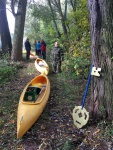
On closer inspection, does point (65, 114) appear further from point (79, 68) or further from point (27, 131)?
point (79, 68)

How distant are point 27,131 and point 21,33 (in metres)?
9.17

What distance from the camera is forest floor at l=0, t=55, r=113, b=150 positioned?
3.91 meters

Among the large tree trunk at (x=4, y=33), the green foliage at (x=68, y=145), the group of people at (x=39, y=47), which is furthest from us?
the group of people at (x=39, y=47)

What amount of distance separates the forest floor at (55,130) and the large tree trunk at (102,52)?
17.5 inches

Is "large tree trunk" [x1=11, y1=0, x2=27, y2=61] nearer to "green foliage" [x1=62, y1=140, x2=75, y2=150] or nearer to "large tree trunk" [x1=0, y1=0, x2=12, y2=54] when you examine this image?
"large tree trunk" [x1=0, y1=0, x2=12, y2=54]

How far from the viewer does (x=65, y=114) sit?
522 cm

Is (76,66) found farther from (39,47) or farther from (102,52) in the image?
(39,47)

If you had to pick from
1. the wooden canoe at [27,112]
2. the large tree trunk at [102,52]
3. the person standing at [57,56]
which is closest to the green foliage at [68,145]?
the large tree trunk at [102,52]

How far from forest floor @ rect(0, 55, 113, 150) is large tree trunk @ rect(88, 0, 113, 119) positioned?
444mm

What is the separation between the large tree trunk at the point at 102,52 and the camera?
3931 millimetres

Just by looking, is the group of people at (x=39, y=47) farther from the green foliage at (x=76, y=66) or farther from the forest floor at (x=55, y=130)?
the forest floor at (x=55, y=130)

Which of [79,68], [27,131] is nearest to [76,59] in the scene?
[79,68]

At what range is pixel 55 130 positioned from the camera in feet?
14.8

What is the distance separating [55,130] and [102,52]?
2.11 meters
